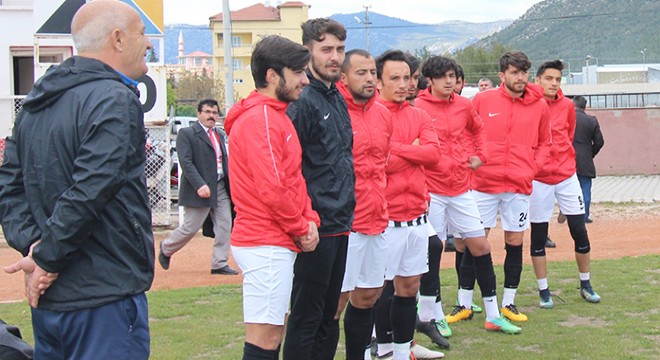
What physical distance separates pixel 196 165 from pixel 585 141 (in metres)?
7.20

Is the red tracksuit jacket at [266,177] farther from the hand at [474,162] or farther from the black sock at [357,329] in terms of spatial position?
the hand at [474,162]

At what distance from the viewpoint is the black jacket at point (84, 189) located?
11.6 ft

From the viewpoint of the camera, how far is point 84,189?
11.5ft

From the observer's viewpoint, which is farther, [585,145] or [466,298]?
[585,145]

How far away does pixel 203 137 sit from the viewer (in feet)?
37.2

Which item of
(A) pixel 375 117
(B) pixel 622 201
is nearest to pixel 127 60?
(A) pixel 375 117

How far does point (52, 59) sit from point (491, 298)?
17.0 metres

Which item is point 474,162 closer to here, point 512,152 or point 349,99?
point 512,152

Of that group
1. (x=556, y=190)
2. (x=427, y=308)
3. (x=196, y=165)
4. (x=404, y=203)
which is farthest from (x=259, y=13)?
(x=404, y=203)

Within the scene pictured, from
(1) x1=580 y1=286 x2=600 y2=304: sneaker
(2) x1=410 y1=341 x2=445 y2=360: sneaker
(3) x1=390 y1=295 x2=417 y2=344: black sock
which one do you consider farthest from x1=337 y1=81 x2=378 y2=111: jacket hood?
(1) x1=580 y1=286 x2=600 y2=304: sneaker

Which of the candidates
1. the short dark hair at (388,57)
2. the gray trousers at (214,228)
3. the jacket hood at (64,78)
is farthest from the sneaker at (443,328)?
the jacket hood at (64,78)

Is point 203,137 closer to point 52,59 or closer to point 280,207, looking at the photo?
point 280,207

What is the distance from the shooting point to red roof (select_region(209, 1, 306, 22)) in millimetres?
108688

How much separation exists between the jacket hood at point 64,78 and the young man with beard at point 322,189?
173cm
